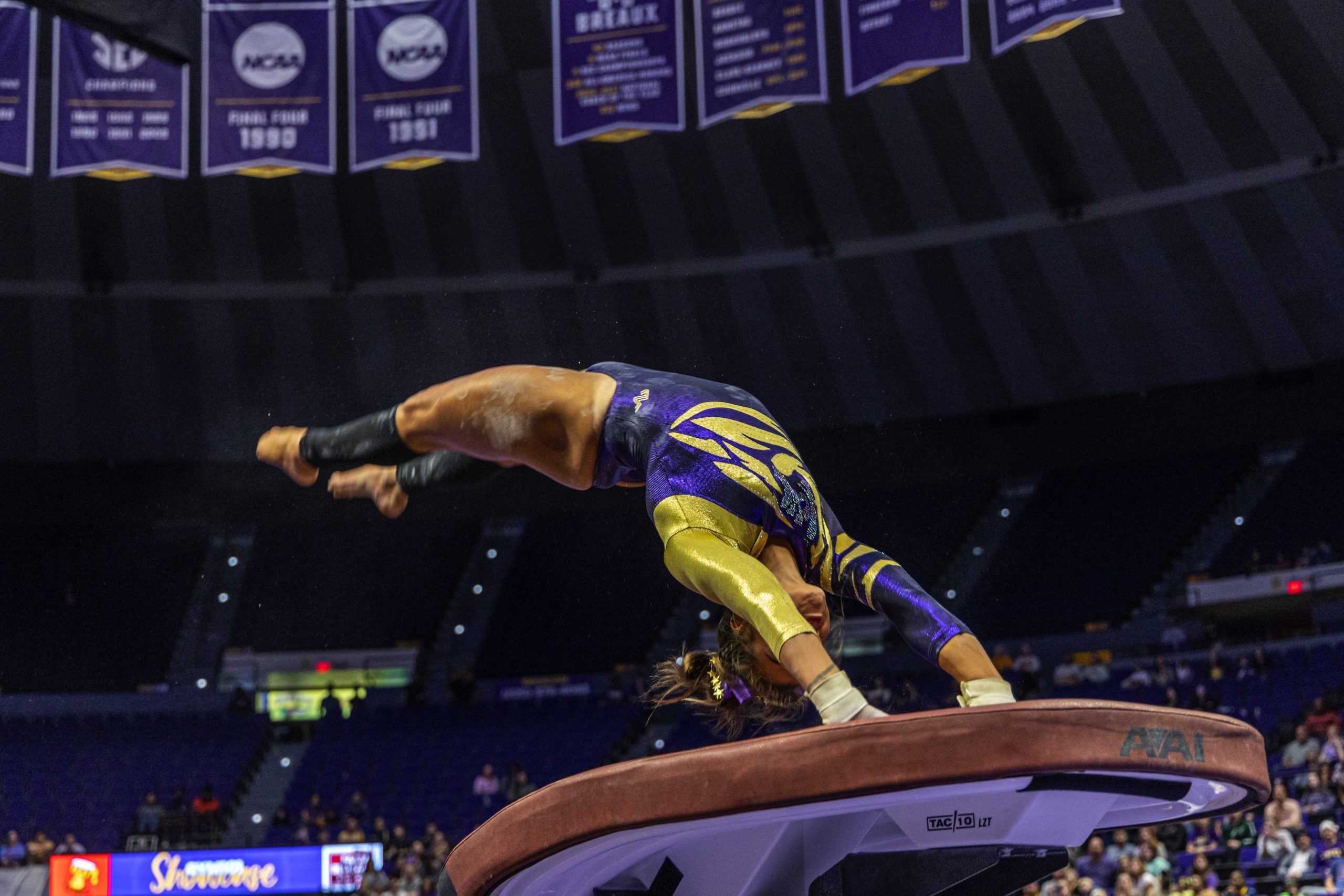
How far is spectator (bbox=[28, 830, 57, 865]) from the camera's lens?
586 inches

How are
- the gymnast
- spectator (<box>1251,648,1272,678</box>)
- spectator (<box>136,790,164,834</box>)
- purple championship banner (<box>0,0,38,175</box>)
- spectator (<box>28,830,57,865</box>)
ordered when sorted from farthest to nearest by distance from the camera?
A: spectator (<box>1251,648,1272,678</box>), spectator (<box>136,790,164,834</box>), spectator (<box>28,830,57,865</box>), purple championship banner (<box>0,0,38,175</box>), the gymnast

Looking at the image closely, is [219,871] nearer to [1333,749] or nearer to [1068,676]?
[1068,676]

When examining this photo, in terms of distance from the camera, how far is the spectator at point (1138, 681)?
1700 centimetres

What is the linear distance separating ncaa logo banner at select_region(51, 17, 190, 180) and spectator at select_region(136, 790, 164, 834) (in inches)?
309

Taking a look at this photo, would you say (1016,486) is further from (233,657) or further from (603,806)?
(603,806)

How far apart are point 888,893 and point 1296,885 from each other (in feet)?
25.5

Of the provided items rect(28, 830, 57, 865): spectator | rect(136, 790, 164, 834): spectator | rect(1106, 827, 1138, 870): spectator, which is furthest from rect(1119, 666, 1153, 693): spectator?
rect(28, 830, 57, 865): spectator

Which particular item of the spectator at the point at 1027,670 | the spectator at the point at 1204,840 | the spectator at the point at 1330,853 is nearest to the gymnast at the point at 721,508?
the spectator at the point at 1330,853

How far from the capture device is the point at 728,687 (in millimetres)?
4074

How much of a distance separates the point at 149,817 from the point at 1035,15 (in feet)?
43.6

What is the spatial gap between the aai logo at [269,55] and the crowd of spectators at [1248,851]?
31.3 ft

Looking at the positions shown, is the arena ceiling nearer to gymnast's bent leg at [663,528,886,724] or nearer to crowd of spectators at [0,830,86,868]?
crowd of spectators at [0,830,86,868]

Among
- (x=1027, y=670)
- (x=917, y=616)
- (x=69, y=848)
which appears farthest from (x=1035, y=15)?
(x=69, y=848)

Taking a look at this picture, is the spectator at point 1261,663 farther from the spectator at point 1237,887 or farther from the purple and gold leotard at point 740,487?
the purple and gold leotard at point 740,487
